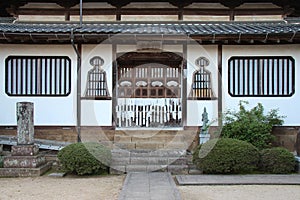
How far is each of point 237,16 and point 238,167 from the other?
265 inches

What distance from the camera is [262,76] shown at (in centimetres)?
1284

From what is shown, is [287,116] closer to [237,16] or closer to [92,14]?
[237,16]

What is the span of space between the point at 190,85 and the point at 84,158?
4673mm

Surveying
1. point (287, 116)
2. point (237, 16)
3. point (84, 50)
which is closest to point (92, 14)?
point (84, 50)

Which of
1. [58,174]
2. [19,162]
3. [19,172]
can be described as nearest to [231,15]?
[58,174]

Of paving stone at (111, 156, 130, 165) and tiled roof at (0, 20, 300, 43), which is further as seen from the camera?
tiled roof at (0, 20, 300, 43)

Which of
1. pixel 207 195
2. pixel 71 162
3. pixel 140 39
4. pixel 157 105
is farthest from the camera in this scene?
pixel 157 105

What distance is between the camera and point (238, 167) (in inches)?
403

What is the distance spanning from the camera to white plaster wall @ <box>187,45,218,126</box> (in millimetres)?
12820

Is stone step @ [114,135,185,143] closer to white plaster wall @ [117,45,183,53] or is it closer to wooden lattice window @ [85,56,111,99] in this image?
wooden lattice window @ [85,56,111,99]

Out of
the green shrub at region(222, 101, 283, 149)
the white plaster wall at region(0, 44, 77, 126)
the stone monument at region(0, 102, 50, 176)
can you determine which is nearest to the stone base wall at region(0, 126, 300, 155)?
the white plaster wall at region(0, 44, 77, 126)

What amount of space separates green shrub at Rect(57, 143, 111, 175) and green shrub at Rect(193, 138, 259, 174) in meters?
2.56

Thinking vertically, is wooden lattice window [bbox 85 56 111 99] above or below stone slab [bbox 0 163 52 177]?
above

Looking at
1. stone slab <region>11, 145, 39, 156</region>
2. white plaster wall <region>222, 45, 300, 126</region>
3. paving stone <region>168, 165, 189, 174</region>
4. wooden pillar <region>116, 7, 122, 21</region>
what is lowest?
paving stone <region>168, 165, 189, 174</region>
